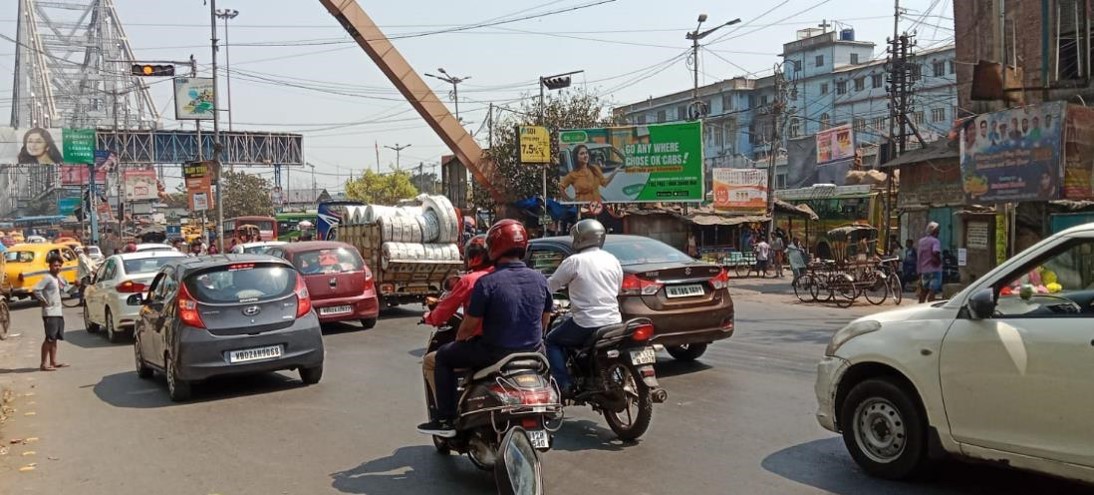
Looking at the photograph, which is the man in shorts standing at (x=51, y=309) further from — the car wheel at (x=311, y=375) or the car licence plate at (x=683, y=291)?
the car licence plate at (x=683, y=291)

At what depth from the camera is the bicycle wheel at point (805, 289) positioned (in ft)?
64.6

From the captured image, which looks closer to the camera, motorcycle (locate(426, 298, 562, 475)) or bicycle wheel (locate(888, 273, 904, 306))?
motorcycle (locate(426, 298, 562, 475))

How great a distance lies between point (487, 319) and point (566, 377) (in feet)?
5.73

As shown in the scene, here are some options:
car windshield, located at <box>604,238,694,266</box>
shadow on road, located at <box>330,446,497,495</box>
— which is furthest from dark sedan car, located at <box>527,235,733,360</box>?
shadow on road, located at <box>330,446,497,495</box>

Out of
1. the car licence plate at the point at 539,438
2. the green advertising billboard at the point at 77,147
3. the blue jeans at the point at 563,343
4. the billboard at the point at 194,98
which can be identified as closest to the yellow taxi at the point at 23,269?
the billboard at the point at 194,98

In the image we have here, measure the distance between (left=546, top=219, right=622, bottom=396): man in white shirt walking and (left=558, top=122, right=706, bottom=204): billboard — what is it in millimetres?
25450

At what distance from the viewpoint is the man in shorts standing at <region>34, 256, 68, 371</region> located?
11.7 metres

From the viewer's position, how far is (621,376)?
6.48m

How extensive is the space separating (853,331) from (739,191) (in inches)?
1121

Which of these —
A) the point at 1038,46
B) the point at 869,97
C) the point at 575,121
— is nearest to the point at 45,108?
the point at 575,121

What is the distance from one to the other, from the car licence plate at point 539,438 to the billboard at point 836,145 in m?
41.1

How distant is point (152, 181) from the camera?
2486 inches

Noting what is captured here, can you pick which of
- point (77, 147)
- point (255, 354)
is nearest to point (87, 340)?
point (255, 354)

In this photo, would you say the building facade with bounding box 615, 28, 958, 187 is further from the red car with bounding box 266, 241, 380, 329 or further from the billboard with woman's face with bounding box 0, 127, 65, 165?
the red car with bounding box 266, 241, 380, 329
